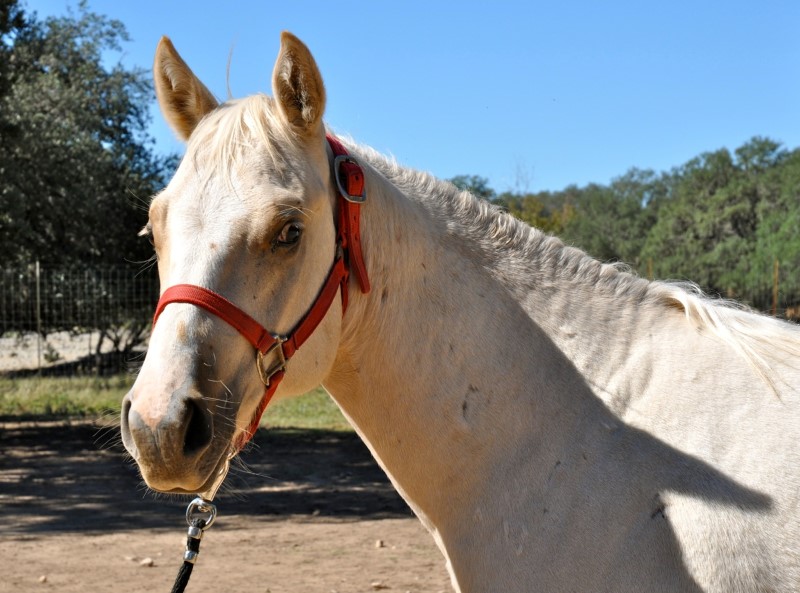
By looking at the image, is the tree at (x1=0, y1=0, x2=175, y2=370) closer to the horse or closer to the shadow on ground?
the shadow on ground

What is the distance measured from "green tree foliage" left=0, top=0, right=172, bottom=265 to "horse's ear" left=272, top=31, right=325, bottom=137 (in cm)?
1010

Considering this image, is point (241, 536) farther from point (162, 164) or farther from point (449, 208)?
point (162, 164)

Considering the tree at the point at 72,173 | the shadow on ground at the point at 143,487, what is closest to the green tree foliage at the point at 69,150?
the tree at the point at 72,173

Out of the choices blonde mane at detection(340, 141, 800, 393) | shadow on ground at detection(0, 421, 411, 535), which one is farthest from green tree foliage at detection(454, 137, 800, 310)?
blonde mane at detection(340, 141, 800, 393)

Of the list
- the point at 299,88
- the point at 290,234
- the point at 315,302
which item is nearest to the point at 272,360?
the point at 315,302

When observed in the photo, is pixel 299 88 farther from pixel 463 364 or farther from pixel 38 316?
pixel 38 316

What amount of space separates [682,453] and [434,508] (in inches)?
27.5

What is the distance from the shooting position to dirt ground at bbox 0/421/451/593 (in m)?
5.45

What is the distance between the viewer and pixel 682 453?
2.05 meters

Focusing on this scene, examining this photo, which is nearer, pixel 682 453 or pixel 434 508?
pixel 682 453

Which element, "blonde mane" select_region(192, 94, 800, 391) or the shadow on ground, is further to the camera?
the shadow on ground

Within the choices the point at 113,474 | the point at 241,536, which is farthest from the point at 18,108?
the point at 241,536

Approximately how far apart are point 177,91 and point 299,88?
1.51ft

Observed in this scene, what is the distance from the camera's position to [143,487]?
6.52 m
